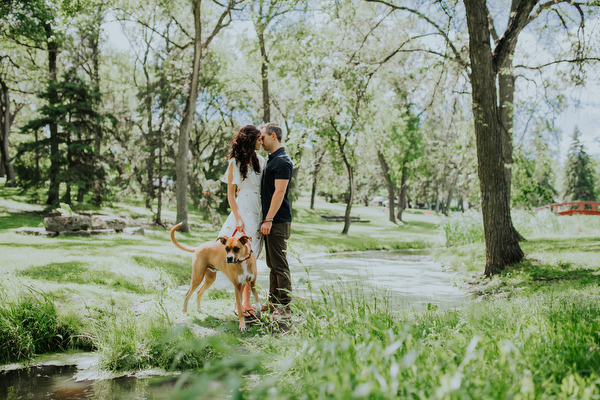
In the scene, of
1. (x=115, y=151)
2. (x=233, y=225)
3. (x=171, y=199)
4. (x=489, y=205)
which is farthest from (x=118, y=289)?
(x=115, y=151)

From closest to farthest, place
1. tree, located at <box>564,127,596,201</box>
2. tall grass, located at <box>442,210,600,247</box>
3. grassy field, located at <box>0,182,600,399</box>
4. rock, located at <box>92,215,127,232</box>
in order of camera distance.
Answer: grassy field, located at <box>0,182,600,399</box>, tall grass, located at <box>442,210,600,247</box>, rock, located at <box>92,215,127,232</box>, tree, located at <box>564,127,596,201</box>

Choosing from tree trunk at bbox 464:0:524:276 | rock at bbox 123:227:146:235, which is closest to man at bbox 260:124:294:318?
tree trunk at bbox 464:0:524:276

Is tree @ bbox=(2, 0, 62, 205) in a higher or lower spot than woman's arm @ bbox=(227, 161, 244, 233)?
higher

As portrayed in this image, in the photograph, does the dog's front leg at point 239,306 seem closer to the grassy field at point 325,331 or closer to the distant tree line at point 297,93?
the grassy field at point 325,331

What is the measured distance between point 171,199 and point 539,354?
2036 cm

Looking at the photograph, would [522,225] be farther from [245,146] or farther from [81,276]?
[81,276]

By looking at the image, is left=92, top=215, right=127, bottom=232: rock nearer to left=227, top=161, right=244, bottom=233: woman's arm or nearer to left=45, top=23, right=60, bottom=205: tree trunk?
left=45, top=23, right=60, bottom=205: tree trunk

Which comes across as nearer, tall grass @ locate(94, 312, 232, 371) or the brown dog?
tall grass @ locate(94, 312, 232, 371)

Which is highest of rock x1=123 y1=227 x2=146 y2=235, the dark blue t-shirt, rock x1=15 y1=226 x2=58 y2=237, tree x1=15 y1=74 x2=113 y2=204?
tree x1=15 y1=74 x2=113 y2=204

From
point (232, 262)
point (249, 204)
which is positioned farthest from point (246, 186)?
point (232, 262)

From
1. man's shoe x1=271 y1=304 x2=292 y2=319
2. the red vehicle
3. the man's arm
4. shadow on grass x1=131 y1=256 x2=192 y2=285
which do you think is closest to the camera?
man's shoe x1=271 y1=304 x2=292 y2=319

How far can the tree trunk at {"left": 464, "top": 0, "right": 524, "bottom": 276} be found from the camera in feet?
26.4

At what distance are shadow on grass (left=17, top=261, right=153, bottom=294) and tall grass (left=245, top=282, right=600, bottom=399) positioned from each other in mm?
4228

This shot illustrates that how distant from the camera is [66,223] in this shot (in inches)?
552
